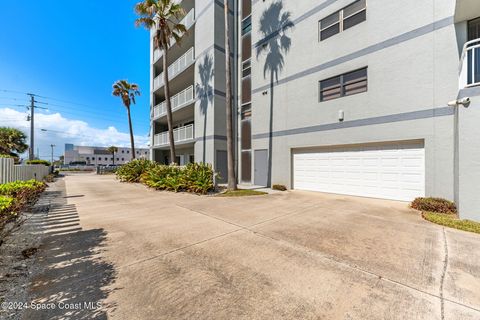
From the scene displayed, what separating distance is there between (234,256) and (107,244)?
2929mm

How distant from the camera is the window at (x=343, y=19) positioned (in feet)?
33.1

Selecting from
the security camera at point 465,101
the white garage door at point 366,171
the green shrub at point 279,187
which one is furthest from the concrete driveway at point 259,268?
the green shrub at point 279,187

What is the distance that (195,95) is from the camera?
17.7m

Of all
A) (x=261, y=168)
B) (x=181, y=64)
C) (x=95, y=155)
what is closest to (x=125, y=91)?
(x=181, y=64)

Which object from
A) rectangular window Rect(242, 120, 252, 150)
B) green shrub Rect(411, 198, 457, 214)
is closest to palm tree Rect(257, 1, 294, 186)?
rectangular window Rect(242, 120, 252, 150)

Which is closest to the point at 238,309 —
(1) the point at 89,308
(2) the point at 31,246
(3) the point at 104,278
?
(1) the point at 89,308

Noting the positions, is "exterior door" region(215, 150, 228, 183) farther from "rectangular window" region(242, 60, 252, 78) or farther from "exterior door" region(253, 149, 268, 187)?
"rectangular window" region(242, 60, 252, 78)

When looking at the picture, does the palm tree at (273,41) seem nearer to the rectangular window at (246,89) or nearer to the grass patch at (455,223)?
the rectangular window at (246,89)

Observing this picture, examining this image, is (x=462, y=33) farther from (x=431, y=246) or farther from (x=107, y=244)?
(x=107, y=244)

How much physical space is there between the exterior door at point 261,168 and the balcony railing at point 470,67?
9619 mm

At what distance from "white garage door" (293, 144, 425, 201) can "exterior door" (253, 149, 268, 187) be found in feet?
7.16

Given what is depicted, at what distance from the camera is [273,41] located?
1388 cm

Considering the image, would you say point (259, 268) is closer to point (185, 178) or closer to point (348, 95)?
point (185, 178)

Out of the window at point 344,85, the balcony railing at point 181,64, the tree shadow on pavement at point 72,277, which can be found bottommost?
the tree shadow on pavement at point 72,277
